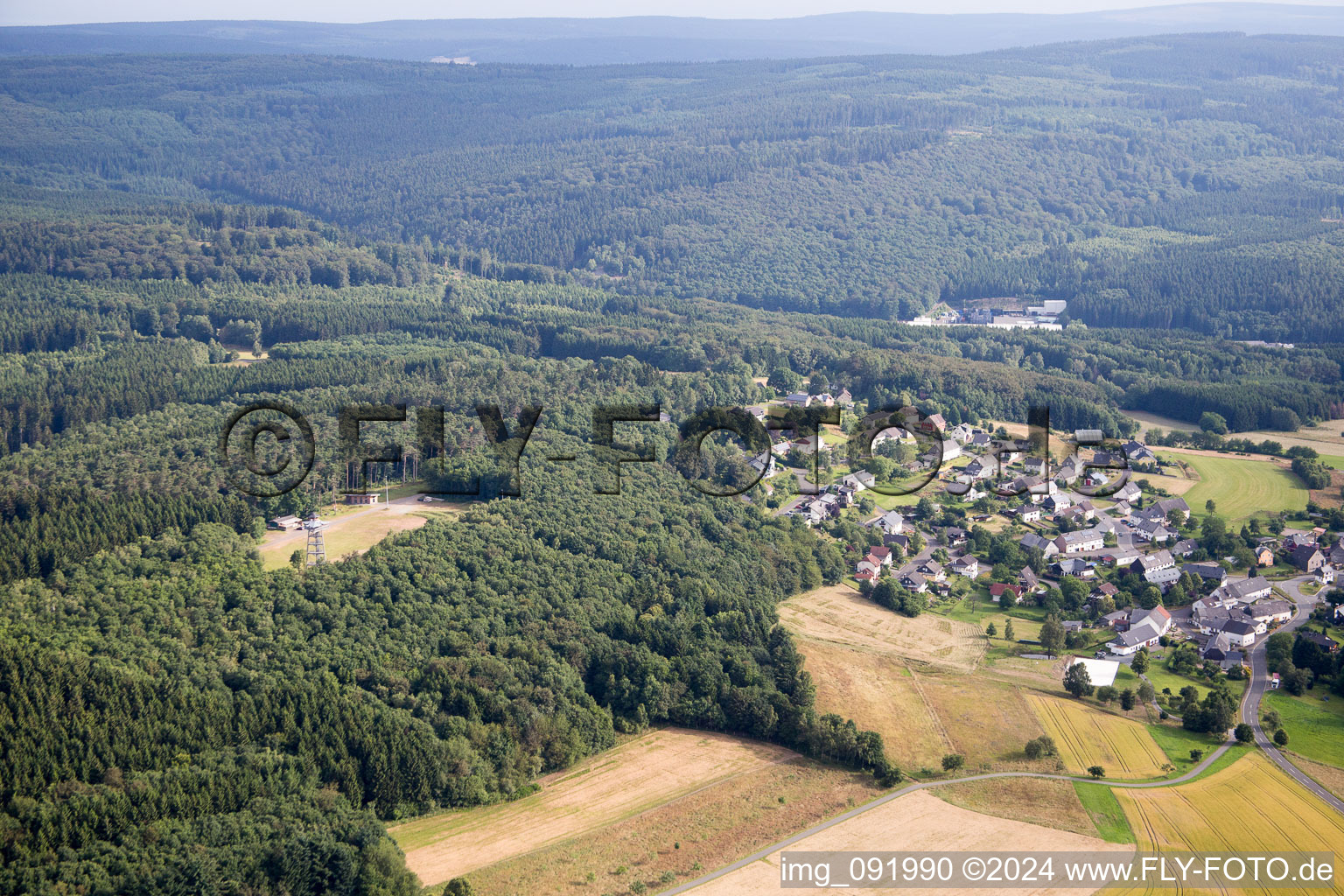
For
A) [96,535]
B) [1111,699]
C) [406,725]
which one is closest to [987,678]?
[1111,699]

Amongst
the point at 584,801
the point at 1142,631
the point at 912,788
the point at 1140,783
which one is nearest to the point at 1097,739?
the point at 1140,783

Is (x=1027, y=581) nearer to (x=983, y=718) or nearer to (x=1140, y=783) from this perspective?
(x=983, y=718)

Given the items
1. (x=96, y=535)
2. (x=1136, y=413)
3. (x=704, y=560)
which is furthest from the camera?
(x=1136, y=413)

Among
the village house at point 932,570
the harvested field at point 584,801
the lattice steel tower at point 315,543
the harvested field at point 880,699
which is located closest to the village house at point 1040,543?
the village house at point 932,570

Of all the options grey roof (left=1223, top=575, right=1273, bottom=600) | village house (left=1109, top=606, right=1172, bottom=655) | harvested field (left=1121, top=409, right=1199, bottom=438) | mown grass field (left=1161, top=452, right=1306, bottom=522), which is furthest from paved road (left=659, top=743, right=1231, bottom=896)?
harvested field (left=1121, top=409, right=1199, bottom=438)

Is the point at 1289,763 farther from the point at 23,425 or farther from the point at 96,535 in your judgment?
the point at 23,425

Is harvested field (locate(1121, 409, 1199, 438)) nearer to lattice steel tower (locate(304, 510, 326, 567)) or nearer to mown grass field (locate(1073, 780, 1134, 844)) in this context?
mown grass field (locate(1073, 780, 1134, 844))
